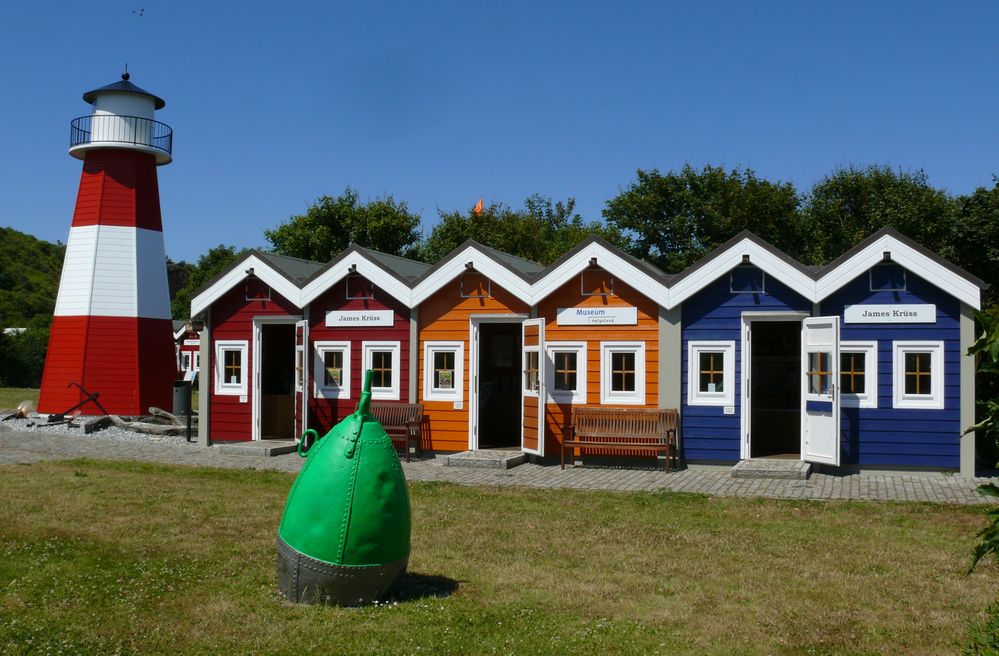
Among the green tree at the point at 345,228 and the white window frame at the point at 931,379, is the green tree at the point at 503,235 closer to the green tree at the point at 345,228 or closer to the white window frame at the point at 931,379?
the green tree at the point at 345,228

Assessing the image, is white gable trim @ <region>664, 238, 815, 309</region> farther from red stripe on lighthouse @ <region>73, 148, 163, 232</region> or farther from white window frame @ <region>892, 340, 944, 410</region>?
red stripe on lighthouse @ <region>73, 148, 163, 232</region>

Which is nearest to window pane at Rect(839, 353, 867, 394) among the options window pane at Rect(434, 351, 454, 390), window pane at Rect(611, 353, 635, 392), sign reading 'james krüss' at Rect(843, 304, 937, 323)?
sign reading 'james krüss' at Rect(843, 304, 937, 323)

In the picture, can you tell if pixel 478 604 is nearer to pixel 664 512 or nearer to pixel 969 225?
pixel 664 512

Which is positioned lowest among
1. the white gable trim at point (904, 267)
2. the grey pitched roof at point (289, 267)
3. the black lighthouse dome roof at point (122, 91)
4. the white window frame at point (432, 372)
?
the white window frame at point (432, 372)

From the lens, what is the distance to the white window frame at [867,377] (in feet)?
49.9

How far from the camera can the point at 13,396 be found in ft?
123

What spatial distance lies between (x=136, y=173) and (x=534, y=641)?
949 inches

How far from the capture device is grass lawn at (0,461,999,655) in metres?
6.52

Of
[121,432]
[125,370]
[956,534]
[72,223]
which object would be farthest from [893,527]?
[72,223]

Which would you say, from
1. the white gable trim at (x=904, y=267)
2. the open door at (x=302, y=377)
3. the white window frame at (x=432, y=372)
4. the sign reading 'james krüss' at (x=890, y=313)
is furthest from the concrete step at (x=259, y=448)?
the sign reading 'james krüss' at (x=890, y=313)

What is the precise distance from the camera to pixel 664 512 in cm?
1159

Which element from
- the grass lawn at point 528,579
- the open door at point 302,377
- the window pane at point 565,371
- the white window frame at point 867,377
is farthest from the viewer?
the open door at point 302,377

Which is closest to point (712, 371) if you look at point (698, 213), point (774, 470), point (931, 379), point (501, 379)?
point (774, 470)

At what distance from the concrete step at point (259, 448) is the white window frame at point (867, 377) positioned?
33.4 feet
